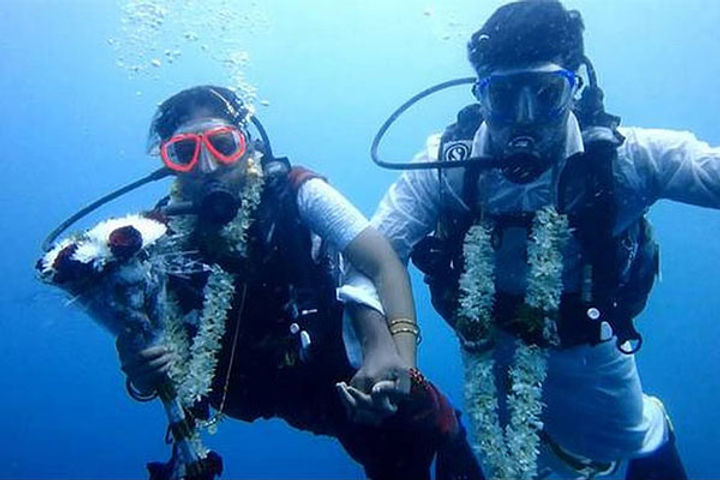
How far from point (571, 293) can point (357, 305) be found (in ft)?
4.85

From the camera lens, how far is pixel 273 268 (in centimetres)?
462

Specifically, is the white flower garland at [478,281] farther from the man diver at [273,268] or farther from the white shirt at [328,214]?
the white shirt at [328,214]

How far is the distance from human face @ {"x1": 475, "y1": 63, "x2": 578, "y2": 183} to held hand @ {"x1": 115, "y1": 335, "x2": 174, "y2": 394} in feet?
7.24

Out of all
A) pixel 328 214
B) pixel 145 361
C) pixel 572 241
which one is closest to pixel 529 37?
pixel 572 241

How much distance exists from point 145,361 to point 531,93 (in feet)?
8.59

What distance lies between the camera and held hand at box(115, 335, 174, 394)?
3.65 metres

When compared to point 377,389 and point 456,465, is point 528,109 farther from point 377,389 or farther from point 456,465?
point 456,465

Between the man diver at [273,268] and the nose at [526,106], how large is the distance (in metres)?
1.09

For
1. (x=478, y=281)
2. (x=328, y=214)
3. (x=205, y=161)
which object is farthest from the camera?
(x=205, y=161)

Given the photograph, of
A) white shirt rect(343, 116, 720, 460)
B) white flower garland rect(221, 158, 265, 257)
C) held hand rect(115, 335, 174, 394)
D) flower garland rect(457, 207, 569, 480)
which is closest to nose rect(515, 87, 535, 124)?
white shirt rect(343, 116, 720, 460)

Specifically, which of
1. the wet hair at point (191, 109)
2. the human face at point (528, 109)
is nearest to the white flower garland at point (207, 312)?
the wet hair at point (191, 109)

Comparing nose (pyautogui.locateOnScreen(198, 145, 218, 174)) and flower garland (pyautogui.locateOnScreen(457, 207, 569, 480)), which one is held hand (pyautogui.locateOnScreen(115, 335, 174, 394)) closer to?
nose (pyautogui.locateOnScreen(198, 145, 218, 174))

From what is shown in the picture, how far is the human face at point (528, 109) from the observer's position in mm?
3814

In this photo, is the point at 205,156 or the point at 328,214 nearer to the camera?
the point at 328,214
